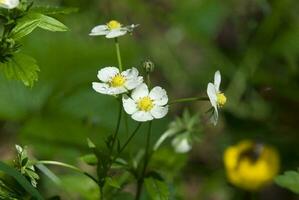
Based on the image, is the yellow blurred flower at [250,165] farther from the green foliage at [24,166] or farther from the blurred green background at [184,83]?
the green foliage at [24,166]

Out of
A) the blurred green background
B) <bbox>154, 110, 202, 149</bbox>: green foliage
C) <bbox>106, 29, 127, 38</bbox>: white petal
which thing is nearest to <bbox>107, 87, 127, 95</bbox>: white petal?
<bbox>106, 29, 127, 38</bbox>: white petal

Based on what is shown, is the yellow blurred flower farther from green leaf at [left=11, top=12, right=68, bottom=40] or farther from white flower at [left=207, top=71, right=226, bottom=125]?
green leaf at [left=11, top=12, right=68, bottom=40]

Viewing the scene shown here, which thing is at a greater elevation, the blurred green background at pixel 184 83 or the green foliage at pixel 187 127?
the green foliage at pixel 187 127

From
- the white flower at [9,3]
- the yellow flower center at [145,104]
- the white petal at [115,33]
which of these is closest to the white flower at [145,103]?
the yellow flower center at [145,104]

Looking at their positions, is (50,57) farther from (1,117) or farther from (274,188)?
(274,188)

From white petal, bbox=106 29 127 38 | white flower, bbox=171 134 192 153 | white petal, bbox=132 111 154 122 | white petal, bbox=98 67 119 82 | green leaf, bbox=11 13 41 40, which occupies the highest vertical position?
green leaf, bbox=11 13 41 40

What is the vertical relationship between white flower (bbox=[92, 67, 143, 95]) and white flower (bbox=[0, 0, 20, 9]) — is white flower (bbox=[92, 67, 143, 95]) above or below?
below

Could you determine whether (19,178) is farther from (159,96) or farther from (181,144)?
(181,144)

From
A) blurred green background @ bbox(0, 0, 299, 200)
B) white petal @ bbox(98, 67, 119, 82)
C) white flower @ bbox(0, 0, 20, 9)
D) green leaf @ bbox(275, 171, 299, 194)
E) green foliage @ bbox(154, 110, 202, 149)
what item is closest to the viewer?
white flower @ bbox(0, 0, 20, 9)
